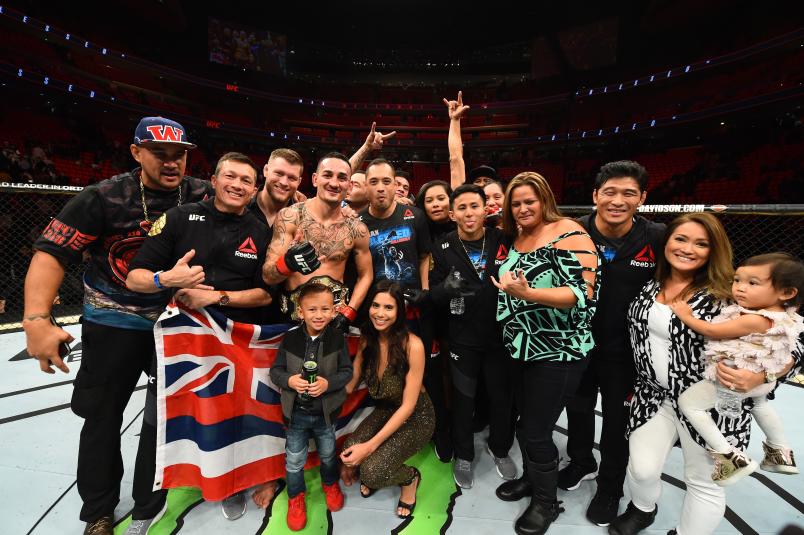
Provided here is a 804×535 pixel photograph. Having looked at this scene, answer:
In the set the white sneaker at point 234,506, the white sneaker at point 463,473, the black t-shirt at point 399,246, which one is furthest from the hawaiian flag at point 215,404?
the white sneaker at point 463,473

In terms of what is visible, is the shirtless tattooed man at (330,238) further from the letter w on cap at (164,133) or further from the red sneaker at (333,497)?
the red sneaker at (333,497)

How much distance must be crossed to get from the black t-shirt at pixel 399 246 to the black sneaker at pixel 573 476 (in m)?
1.60

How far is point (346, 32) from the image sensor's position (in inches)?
762

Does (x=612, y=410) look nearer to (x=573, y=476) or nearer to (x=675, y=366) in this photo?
(x=675, y=366)

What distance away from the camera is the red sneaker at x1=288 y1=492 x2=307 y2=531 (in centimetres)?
196

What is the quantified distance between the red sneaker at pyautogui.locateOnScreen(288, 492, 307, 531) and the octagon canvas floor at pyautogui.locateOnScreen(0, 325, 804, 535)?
0.20 ft

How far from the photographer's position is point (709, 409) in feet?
5.24

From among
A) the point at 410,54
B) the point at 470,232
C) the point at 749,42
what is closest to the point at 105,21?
the point at 410,54

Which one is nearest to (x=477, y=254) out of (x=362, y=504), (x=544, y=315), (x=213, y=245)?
(x=544, y=315)

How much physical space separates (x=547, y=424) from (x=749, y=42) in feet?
63.5

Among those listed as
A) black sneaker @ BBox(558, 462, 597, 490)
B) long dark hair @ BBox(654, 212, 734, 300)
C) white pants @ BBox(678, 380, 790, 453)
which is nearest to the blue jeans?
black sneaker @ BBox(558, 462, 597, 490)

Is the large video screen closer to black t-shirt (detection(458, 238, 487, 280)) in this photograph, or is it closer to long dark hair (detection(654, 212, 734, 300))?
black t-shirt (detection(458, 238, 487, 280))

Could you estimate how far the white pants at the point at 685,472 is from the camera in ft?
5.37

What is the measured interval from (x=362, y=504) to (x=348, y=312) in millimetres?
1181
